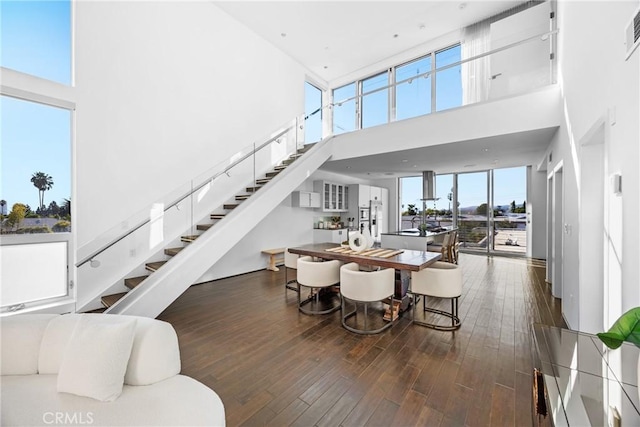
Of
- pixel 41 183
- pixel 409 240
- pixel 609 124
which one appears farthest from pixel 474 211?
pixel 41 183

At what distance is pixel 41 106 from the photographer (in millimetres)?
3385

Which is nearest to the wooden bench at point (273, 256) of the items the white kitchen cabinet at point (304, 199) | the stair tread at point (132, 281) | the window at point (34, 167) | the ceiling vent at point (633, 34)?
the white kitchen cabinet at point (304, 199)

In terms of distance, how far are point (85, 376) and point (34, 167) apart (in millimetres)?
3279

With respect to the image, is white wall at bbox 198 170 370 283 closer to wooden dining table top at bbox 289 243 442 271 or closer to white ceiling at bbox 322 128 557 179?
white ceiling at bbox 322 128 557 179

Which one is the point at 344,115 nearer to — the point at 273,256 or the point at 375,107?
the point at 375,107

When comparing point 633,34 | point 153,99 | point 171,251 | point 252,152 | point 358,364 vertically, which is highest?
point 153,99

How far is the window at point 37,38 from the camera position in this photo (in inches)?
123

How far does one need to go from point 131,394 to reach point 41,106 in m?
3.91

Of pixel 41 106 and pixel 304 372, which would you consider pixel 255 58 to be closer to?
pixel 41 106

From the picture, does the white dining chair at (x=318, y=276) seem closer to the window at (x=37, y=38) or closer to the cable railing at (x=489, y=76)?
the cable railing at (x=489, y=76)

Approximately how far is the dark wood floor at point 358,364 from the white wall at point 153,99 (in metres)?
2.10

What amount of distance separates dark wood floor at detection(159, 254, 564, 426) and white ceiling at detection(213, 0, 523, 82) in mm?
5934

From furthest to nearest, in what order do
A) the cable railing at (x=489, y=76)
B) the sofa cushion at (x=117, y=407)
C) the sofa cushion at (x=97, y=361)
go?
1. the cable railing at (x=489, y=76)
2. the sofa cushion at (x=97, y=361)
3. the sofa cushion at (x=117, y=407)

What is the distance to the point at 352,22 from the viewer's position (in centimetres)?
618
